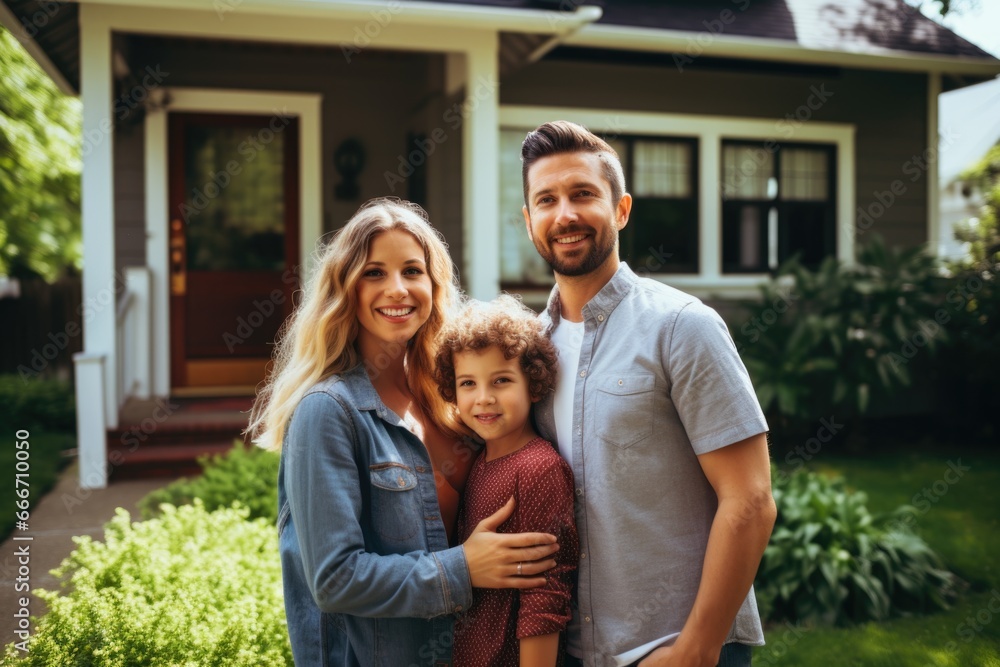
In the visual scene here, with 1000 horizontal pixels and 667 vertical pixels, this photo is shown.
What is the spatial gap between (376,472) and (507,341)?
1.38 ft

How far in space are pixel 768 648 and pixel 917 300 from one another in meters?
4.92

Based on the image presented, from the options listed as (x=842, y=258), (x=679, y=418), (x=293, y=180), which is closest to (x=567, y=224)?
(x=679, y=418)

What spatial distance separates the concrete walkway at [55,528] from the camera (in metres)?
3.87

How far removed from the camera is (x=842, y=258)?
9.24 m

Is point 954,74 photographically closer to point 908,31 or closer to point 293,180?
point 908,31

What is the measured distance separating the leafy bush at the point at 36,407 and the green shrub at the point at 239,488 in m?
4.30

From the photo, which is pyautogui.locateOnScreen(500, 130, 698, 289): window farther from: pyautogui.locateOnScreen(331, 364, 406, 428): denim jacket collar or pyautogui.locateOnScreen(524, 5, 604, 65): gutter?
pyautogui.locateOnScreen(331, 364, 406, 428): denim jacket collar

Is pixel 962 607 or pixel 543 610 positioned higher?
pixel 543 610

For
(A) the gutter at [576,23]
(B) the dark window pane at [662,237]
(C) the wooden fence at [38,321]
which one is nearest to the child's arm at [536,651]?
(A) the gutter at [576,23]

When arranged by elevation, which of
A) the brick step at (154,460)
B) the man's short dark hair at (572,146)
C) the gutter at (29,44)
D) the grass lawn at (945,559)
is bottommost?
the grass lawn at (945,559)

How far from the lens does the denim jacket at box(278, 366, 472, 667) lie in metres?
1.80

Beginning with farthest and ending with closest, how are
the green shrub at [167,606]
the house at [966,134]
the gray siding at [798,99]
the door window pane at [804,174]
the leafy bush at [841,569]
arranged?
the house at [966,134] → the door window pane at [804,174] → the gray siding at [798,99] → the leafy bush at [841,569] → the green shrub at [167,606]

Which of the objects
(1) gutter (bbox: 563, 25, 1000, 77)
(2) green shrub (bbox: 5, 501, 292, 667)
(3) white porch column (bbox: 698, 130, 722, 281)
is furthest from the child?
(3) white porch column (bbox: 698, 130, 722, 281)

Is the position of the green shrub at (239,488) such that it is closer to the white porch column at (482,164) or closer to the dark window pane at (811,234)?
the white porch column at (482,164)
